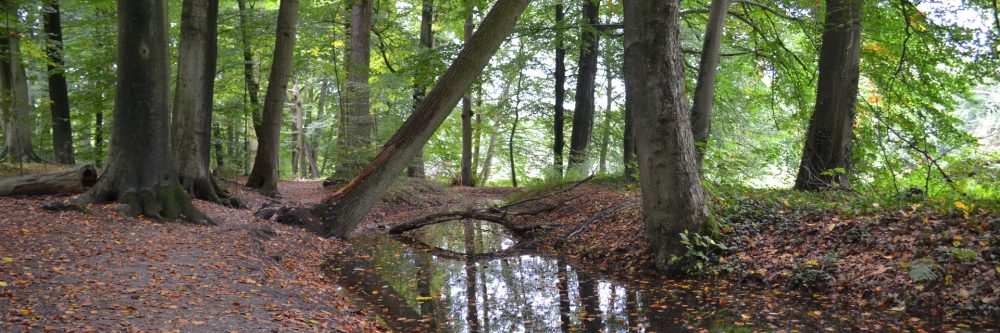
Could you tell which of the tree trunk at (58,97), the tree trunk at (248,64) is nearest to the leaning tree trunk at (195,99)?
the tree trunk at (248,64)

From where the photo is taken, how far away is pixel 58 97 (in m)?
16.3

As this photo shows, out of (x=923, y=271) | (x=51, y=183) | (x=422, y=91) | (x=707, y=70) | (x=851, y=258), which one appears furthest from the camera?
(x=422, y=91)

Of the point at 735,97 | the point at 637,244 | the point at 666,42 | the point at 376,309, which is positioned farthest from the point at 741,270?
the point at 735,97

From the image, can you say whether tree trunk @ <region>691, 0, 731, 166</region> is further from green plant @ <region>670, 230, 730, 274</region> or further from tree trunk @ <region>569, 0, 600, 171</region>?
tree trunk @ <region>569, 0, 600, 171</region>

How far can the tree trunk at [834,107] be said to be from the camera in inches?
391

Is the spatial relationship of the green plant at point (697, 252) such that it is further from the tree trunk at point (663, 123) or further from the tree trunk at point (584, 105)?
the tree trunk at point (584, 105)

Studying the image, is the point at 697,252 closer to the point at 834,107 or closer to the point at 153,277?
the point at 834,107

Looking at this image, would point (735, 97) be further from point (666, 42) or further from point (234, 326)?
point (234, 326)

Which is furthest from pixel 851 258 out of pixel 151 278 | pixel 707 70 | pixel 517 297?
pixel 151 278

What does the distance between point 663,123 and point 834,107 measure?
4581 mm

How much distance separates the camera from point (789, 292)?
20.5 ft

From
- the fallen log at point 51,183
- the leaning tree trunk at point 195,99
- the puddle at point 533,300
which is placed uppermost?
the leaning tree trunk at point 195,99

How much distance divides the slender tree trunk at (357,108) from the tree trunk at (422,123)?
4738 millimetres

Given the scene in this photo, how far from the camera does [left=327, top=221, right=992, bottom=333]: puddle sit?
545cm
